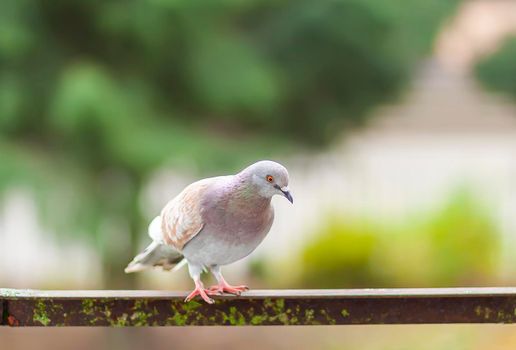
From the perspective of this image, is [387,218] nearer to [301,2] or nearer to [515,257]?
[515,257]

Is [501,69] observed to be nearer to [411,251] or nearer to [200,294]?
[411,251]

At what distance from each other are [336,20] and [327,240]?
2292 mm

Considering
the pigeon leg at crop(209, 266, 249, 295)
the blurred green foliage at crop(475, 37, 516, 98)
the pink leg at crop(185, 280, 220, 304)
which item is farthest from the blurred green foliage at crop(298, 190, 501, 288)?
the pink leg at crop(185, 280, 220, 304)

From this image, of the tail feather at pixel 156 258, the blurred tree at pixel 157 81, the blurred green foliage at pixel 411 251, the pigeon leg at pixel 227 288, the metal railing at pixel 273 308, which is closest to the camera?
the metal railing at pixel 273 308

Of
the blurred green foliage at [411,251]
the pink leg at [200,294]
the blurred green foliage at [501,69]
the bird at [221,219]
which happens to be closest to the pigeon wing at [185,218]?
the bird at [221,219]

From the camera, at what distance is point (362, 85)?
699 cm

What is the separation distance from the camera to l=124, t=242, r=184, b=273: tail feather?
2.72 m

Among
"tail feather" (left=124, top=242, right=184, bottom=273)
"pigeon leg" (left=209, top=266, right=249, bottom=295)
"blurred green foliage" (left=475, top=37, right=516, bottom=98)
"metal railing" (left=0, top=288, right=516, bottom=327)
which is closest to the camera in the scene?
"metal railing" (left=0, top=288, right=516, bottom=327)

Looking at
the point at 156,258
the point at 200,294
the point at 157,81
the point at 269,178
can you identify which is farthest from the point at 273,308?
the point at 157,81

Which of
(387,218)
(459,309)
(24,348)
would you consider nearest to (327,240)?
(387,218)

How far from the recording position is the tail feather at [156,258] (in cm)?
272

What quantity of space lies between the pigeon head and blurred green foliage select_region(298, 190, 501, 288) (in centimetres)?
567

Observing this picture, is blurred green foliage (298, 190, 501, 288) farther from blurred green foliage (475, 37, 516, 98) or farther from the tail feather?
the tail feather

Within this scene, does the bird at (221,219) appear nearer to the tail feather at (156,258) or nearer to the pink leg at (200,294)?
the pink leg at (200,294)
